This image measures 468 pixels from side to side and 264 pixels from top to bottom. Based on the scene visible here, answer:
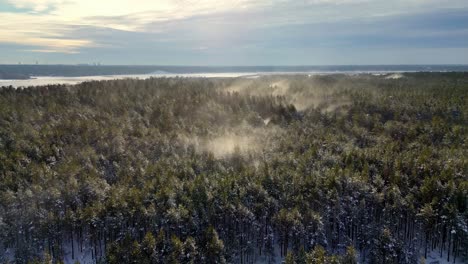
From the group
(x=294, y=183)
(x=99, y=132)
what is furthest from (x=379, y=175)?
(x=99, y=132)

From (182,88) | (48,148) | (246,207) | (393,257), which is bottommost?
(393,257)

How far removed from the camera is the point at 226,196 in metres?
57.7

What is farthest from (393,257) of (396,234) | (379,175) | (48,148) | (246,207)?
(48,148)

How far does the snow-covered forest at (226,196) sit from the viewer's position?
53188 mm

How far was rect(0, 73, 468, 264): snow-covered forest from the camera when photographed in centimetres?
5319

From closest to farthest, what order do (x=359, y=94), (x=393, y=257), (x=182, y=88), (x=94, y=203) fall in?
(x=393, y=257) < (x=94, y=203) < (x=359, y=94) < (x=182, y=88)

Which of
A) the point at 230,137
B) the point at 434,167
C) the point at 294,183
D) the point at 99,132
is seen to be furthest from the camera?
the point at 230,137

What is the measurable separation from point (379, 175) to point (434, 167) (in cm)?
1100

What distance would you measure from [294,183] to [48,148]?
50465 mm

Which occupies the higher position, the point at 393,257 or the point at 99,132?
the point at 99,132

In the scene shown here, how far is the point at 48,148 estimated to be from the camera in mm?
77500

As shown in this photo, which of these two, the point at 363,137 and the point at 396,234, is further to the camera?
the point at 363,137

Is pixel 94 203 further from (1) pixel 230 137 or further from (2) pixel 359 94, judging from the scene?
(2) pixel 359 94

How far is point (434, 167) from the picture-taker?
222 ft
